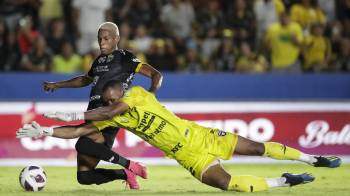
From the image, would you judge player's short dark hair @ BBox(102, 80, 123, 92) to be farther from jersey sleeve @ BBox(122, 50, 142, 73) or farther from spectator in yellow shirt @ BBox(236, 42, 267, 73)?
spectator in yellow shirt @ BBox(236, 42, 267, 73)

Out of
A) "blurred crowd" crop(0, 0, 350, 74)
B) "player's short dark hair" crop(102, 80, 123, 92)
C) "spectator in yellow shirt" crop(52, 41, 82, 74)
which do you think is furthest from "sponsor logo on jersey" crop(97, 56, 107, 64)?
"spectator in yellow shirt" crop(52, 41, 82, 74)

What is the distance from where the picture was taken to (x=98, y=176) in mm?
10977

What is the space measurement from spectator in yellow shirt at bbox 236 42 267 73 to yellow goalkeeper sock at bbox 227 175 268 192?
7.47 meters

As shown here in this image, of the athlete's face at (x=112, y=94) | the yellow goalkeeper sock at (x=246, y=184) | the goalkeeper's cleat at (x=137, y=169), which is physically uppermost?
the athlete's face at (x=112, y=94)

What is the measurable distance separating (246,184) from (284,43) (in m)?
8.01

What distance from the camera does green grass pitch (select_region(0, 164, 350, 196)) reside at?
10775 mm

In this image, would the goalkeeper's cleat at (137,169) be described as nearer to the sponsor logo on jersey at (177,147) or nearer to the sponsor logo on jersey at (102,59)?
the sponsor logo on jersey at (177,147)

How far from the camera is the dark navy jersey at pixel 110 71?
1086 cm

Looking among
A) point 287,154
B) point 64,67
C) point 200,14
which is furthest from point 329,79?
point 287,154

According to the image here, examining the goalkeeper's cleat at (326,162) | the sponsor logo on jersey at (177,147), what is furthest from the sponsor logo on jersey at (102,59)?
the goalkeeper's cleat at (326,162)

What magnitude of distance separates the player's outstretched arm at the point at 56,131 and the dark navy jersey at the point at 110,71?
369 millimetres

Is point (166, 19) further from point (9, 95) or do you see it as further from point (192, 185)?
point (192, 185)

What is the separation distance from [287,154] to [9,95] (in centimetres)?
723

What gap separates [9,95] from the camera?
53.5ft
